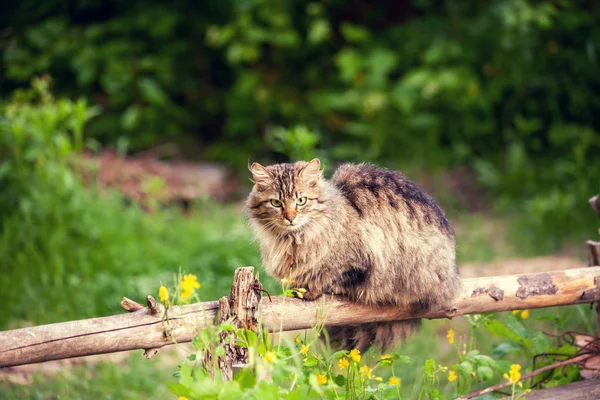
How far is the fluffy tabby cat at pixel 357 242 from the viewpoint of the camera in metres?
3.08

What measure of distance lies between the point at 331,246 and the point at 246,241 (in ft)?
6.81

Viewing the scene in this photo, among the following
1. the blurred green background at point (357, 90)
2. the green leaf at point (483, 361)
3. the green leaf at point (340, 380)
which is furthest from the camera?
the blurred green background at point (357, 90)

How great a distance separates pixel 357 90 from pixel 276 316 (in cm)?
467

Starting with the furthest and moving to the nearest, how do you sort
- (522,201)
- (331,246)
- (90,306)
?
(522,201)
(90,306)
(331,246)

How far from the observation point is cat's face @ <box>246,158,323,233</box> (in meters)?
3.13

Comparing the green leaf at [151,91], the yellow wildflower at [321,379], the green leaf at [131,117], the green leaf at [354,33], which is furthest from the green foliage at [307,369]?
the green leaf at [151,91]

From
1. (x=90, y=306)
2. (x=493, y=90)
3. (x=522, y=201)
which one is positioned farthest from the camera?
(x=493, y=90)

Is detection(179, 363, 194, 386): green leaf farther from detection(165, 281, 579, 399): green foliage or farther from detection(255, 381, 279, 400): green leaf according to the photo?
detection(255, 381, 279, 400): green leaf

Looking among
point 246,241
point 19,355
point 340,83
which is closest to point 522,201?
point 340,83

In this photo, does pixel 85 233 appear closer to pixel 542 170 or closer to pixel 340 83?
pixel 340 83

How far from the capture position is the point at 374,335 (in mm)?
3244

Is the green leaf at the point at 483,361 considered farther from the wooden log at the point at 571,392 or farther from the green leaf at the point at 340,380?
the green leaf at the point at 340,380

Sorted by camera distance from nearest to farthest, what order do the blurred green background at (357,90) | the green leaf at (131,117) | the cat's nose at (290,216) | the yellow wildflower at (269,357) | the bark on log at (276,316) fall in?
1. the yellow wildflower at (269,357)
2. the bark on log at (276,316)
3. the cat's nose at (290,216)
4. the blurred green background at (357,90)
5. the green leaf at (131,117)

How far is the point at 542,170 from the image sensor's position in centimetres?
686
